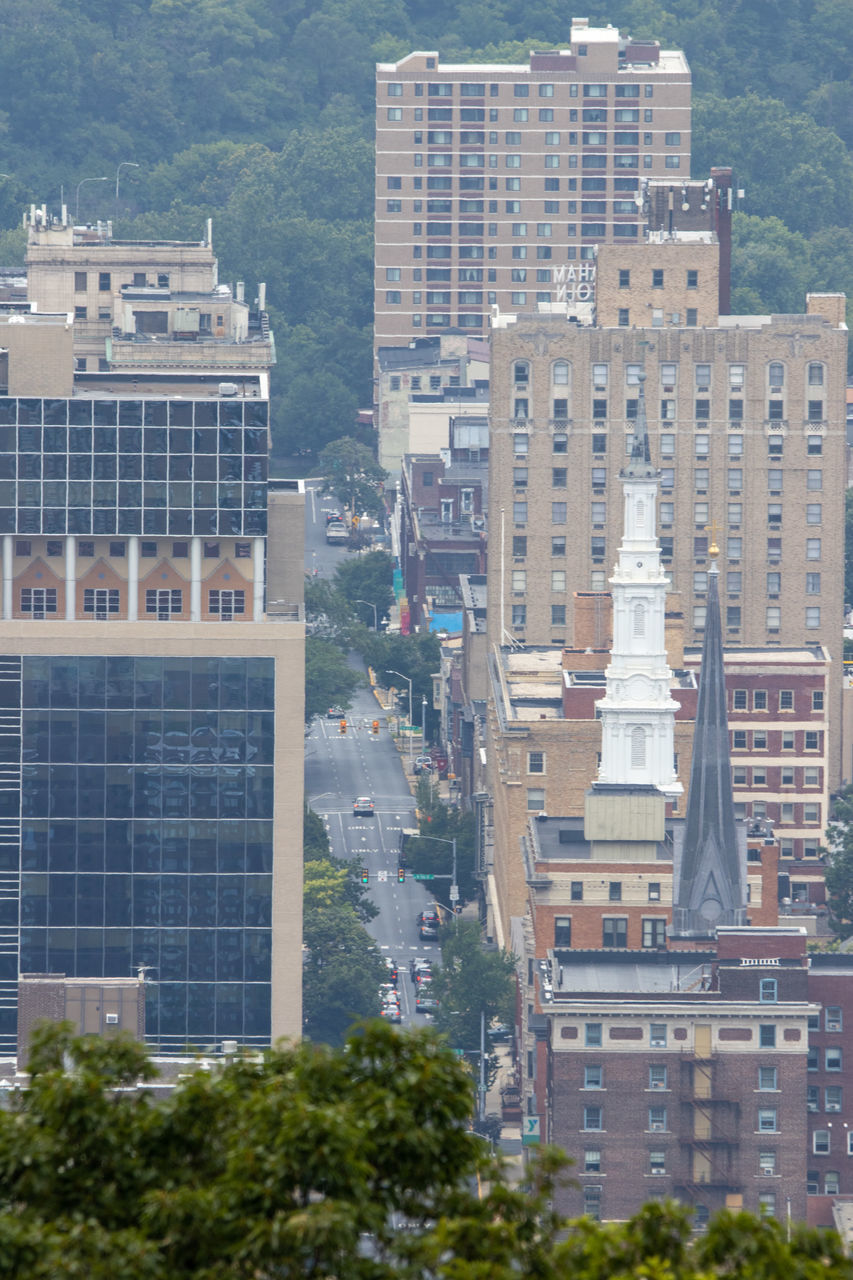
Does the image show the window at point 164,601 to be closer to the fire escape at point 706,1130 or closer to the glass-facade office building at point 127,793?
the glass-facade office building at point 127,793

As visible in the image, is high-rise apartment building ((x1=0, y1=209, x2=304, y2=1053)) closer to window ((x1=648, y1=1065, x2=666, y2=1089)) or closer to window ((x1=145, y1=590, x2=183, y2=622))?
window ((x1=145, y1=590, x2=183, y2=622))

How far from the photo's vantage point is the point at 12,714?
165750mm

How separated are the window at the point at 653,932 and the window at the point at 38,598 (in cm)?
3565

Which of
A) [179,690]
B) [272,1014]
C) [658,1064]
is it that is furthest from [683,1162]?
[179,690]

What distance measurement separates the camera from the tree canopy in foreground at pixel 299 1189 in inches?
2151

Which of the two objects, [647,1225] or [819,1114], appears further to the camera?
[819,1114]

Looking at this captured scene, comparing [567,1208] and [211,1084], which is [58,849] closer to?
[567,1208]

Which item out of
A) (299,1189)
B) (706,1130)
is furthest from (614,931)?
(299,1189)

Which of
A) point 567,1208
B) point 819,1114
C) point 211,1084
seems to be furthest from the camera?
point 819,1114

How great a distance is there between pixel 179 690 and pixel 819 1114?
1545 inches

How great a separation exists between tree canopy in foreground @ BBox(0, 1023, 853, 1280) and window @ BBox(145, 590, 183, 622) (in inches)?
4462

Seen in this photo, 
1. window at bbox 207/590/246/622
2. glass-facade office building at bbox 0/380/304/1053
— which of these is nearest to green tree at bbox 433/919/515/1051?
glass-facade office building at bbox 0/380/304/1053

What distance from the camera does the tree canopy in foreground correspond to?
54625mm

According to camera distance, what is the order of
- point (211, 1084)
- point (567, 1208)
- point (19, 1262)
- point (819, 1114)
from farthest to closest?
point (819, 1114), point (567, 1208), point (211, 1084), point (19, 1262)
